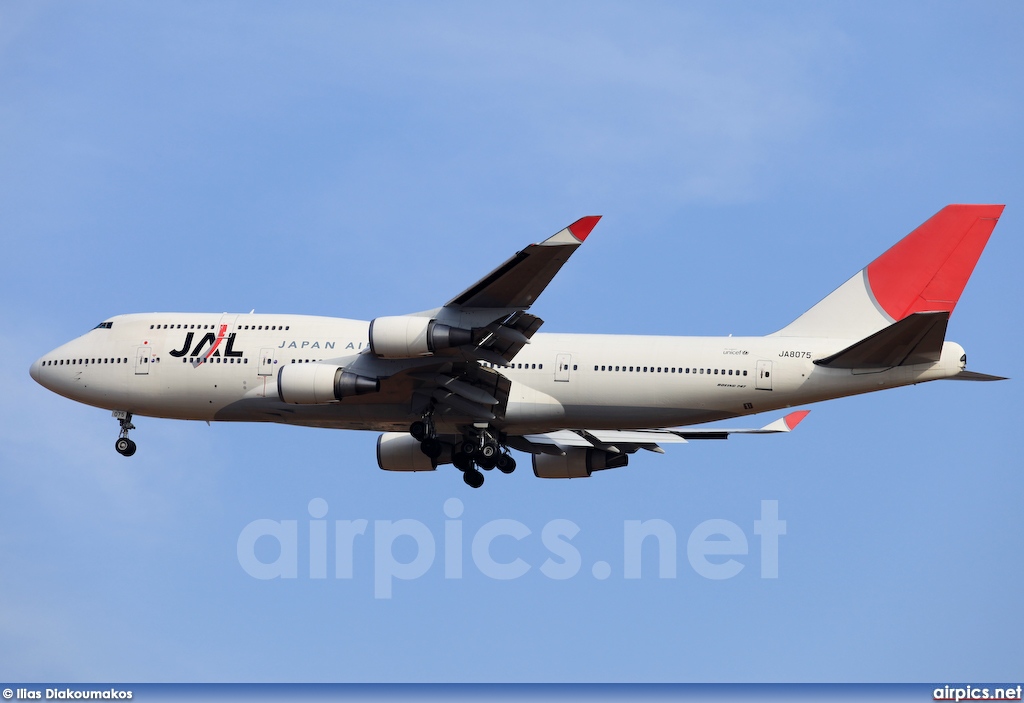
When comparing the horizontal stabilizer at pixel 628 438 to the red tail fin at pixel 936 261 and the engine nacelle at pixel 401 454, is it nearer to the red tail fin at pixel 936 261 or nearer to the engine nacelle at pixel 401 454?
the engine nacelle at pixel 401 454

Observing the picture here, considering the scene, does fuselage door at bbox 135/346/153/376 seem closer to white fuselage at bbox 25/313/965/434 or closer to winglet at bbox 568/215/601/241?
white fuselage at bbox 25/313/965/434

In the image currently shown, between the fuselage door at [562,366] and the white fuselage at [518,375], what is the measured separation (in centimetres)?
4

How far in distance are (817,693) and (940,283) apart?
50.9 ft

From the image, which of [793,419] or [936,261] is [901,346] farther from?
[793,419]

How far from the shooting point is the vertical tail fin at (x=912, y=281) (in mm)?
34750

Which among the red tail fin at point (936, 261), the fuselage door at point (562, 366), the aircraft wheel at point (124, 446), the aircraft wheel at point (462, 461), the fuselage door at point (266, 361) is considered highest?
the red tail fin at point (936, 261)

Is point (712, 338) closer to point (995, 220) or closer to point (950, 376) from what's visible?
point (950, 376)

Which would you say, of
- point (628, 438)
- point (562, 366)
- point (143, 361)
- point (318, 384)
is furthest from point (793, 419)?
point (143, 361)

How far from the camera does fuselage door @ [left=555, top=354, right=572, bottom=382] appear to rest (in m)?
33.8

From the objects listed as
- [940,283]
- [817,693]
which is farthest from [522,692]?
[940,283]

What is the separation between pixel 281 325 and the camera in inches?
1393

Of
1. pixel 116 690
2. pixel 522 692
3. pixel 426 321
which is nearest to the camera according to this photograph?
pixel 426 321

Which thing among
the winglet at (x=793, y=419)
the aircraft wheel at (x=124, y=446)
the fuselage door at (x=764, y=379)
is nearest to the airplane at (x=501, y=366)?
the fuselage door at (x=764, y=379)

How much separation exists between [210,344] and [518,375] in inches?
352
